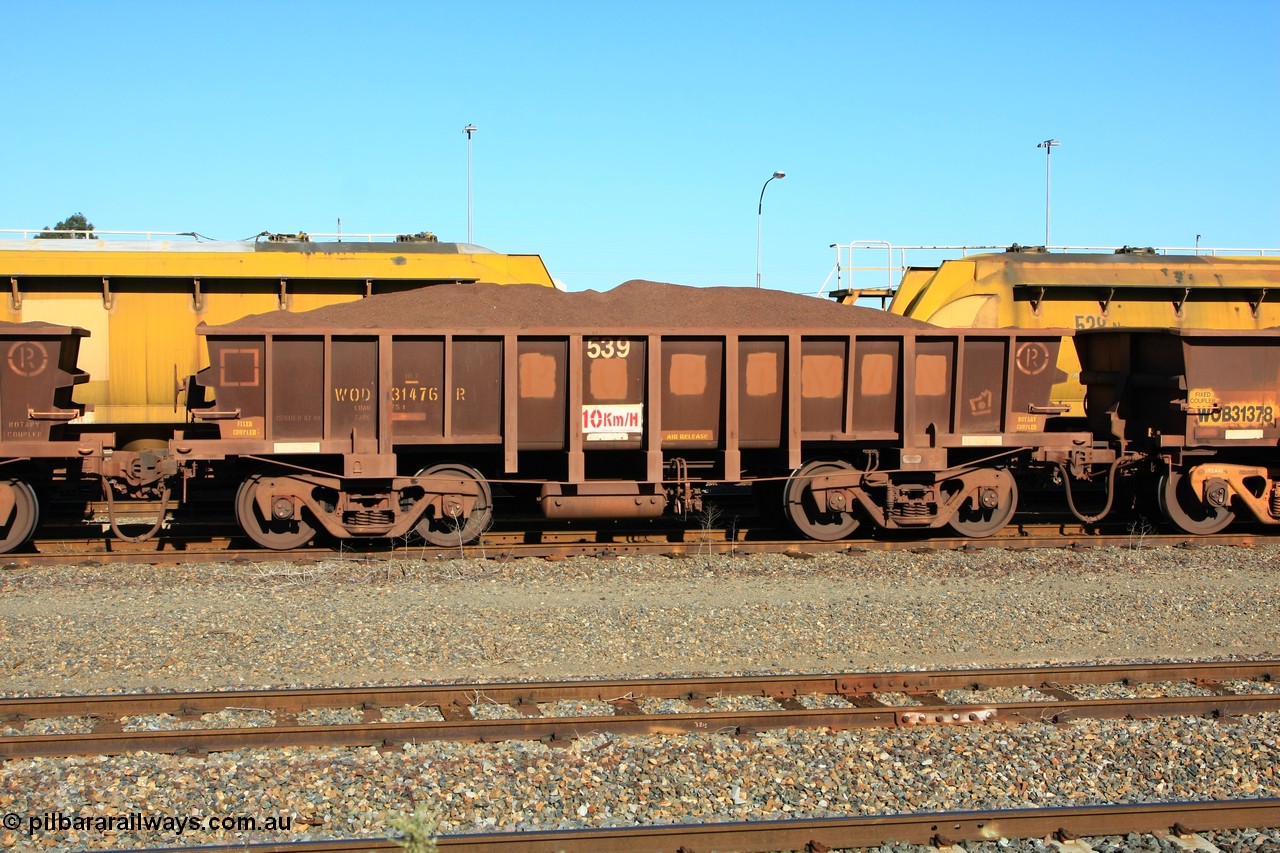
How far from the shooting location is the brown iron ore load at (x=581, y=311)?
1274cm

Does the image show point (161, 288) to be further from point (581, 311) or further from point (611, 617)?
point (611, 617)

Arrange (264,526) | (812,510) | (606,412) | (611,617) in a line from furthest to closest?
(812,510) < (606,412) < (264,526) < (611,617)

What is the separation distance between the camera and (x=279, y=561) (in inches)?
470

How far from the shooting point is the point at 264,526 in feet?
41.2

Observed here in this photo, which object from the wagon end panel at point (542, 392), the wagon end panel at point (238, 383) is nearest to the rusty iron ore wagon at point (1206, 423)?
the wagon end panel at point (542, 392)

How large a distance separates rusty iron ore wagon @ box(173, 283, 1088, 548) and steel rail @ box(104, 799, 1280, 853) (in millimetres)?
7454

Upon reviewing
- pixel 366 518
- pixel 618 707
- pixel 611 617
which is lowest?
pixel 618 707

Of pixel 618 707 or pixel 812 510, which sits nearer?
pixel 618 707

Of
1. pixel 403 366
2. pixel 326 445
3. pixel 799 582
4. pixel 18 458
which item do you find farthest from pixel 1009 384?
pixel 18 458

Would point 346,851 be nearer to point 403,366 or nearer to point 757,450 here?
point 403,366

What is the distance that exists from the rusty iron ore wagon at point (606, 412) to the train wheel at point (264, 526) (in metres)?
0.02

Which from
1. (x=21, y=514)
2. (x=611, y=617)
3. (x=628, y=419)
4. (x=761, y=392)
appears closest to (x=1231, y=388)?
(x=761, y=392)

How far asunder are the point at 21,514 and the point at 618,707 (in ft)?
29.3

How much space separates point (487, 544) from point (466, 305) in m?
2.99
